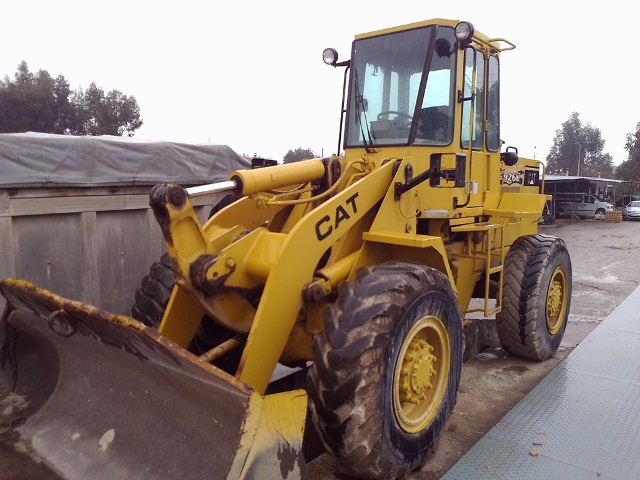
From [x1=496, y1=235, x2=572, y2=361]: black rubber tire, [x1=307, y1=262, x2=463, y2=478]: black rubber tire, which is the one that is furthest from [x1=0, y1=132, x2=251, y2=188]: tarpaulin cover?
[x1=496, y1=235, x2=572, y2=361]: black rubber tire

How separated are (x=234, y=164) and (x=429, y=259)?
4490mm

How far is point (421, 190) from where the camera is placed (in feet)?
13.6

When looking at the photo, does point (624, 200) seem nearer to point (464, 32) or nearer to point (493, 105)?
point (493, 105)

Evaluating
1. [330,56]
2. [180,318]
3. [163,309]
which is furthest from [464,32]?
[163,309]

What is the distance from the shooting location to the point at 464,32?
3.92 m

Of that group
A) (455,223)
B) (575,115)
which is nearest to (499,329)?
(455,223)

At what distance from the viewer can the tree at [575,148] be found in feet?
262

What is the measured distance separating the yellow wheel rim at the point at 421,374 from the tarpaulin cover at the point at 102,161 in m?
3.87

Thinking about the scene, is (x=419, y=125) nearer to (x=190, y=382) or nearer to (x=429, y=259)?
(x=429, y=259)

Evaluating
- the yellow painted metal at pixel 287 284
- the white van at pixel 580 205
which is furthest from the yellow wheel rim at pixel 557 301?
Result: the white van at pixel 580 205

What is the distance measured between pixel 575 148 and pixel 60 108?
70825mm

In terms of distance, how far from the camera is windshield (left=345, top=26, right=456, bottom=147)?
13.8 feet

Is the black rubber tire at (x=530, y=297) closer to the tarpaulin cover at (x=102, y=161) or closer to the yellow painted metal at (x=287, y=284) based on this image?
the yellow painted metal at (x=287, y=284)

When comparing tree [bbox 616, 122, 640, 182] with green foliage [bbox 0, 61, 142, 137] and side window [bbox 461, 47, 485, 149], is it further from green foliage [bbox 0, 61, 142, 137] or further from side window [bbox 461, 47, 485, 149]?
side window [bbox 461, 47, 485, 149]
